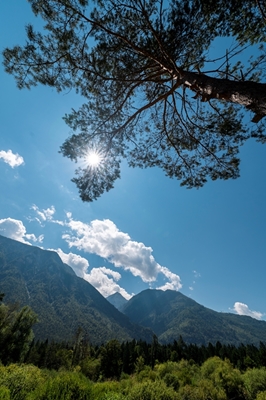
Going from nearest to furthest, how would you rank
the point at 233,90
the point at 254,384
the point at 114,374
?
the point at 233,90 → the point at 254,384 → the point at 114,374

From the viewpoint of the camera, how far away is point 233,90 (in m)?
3.59

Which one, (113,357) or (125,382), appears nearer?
(125,382)

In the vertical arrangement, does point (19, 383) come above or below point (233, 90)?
below

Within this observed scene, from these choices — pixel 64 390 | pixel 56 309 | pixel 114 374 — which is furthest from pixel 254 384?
pixel 56 309

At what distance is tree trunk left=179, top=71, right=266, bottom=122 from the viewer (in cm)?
316

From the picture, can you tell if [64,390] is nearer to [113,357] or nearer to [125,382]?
[125,382]

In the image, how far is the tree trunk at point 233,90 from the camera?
3162 millimetres

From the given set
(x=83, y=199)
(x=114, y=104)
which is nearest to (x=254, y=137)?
(x=114, y=104)

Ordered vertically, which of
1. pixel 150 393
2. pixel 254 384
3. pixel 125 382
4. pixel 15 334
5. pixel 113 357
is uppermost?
pixel 254 384

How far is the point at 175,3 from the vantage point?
4941 mm

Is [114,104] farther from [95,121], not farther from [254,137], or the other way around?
[254,137]

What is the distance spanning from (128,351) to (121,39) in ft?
183

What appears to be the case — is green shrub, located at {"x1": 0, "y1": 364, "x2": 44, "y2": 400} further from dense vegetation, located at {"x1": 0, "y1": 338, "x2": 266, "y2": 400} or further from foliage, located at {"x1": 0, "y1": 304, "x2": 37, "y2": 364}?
foliage, located at {"x1": 0, "y1": 304, "x2": 37, "y2": 364}

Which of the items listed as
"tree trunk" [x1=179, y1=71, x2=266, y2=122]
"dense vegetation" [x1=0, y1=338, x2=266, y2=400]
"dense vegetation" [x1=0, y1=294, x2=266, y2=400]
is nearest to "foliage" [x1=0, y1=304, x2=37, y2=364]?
"dense vegetation" [x1=0, y1=294, x2=266, y2=400]
